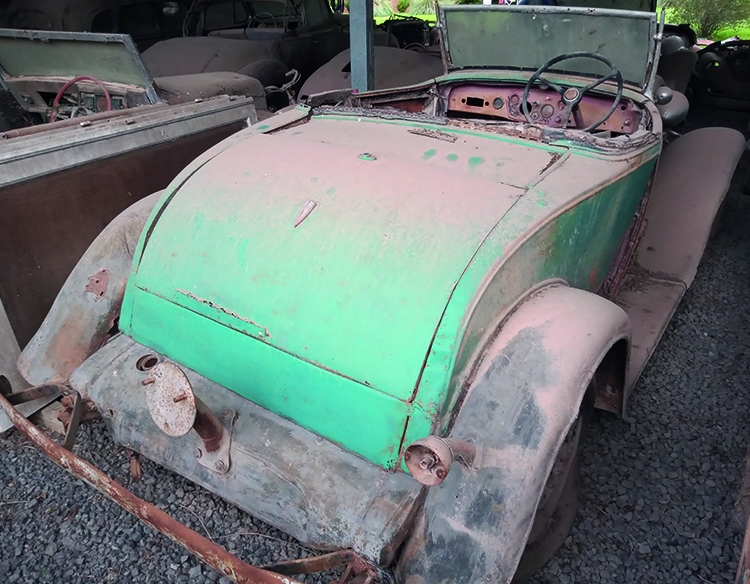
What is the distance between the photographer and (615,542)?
6.68ft

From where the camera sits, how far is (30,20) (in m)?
6.09

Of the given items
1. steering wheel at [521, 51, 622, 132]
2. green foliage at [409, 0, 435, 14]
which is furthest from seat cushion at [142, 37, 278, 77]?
green foliage at [409, 0, 435, 14]

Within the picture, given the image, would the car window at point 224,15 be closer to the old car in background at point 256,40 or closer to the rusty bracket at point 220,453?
the old car in background at point 256,40

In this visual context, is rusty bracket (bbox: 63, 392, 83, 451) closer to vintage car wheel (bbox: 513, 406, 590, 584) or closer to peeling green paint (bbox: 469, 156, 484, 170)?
vintage car wheel (bbox: 513, 406, 590, 584)

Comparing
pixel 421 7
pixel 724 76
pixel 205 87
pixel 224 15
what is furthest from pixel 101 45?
pixel 421 7

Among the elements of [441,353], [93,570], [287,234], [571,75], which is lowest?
[93,570]

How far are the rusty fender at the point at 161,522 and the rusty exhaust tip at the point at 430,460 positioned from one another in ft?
1.34

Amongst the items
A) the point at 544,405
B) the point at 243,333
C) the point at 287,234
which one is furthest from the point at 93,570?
the point at 544,405

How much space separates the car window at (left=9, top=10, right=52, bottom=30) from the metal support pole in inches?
163

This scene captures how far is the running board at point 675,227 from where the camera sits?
2.88 meters

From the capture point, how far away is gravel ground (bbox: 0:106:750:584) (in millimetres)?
1958

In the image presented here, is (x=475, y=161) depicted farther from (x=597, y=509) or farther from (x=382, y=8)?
(x=382, y=8)

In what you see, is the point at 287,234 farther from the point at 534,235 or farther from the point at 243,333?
the point at 534,235

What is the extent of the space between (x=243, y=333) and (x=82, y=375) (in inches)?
27.4
